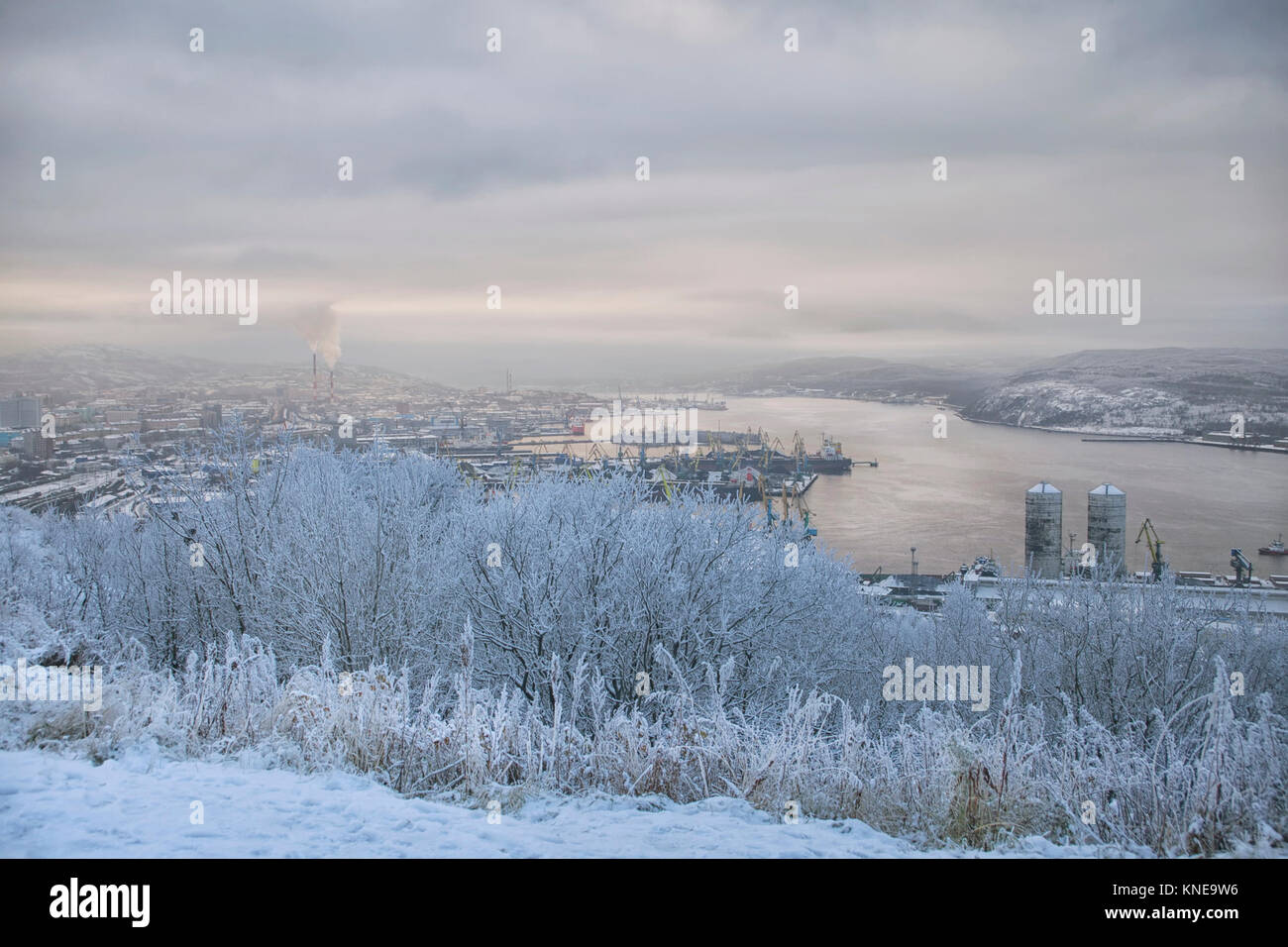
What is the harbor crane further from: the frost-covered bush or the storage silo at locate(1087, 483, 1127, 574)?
the frost-covered bush

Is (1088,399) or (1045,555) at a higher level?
(1088,399)

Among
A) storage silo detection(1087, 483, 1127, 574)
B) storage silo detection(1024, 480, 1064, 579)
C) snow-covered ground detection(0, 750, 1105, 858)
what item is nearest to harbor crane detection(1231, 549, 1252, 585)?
storage silo detection(1087, 483, 1127, 574)

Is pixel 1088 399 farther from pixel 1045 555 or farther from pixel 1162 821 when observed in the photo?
pixel 1162 821

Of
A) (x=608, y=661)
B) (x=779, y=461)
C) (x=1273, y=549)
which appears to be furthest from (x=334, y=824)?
(x=779, y=461)

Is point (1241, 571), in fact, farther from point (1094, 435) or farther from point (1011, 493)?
point (1094, 435)

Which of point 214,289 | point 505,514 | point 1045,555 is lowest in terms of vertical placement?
point 1045,555
